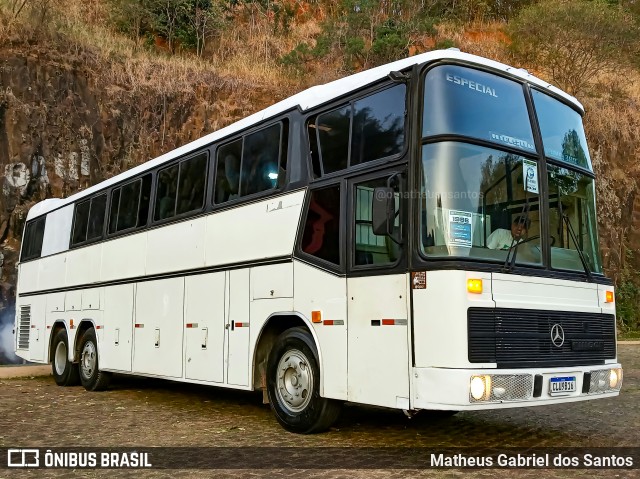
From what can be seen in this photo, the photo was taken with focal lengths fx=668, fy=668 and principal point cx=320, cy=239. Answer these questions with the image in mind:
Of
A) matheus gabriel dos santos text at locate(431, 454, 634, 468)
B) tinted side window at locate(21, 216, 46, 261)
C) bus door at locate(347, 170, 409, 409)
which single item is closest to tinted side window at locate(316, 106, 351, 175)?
bus door at locate(347, 170, 409, 409)

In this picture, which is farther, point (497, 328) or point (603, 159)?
point (603, 159)

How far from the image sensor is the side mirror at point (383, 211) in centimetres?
599

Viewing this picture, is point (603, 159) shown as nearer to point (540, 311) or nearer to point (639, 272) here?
point (639, 272)

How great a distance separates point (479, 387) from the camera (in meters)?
5.56


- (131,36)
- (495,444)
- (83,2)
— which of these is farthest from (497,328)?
(83,2)

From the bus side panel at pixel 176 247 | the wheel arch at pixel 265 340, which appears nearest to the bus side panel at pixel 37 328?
the bus side panel at pixel 176 247

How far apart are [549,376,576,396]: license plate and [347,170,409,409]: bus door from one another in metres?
1.35

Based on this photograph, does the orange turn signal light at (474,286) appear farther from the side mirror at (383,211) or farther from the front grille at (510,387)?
the side mirror at (383,211)

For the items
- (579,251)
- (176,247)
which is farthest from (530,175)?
(176,247)

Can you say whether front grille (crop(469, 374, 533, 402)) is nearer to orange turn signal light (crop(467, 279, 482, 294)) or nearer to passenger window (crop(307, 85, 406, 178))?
orange turn signal light (crop(467, 279, 482, 294))

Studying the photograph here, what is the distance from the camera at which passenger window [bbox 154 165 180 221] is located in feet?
33.1

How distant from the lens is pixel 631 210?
27.9 meters

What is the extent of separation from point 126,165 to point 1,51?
5.53 m

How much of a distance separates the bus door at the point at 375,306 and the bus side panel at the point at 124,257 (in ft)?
16.6
